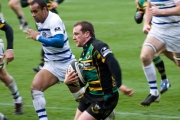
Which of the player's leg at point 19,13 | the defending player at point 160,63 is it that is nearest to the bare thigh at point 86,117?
the defending player at point 160,63

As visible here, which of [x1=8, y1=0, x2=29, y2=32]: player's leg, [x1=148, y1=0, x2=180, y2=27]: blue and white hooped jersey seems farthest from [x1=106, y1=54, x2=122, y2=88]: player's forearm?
[x1=8, y1=0, x2=29, y2=32]: player's leg

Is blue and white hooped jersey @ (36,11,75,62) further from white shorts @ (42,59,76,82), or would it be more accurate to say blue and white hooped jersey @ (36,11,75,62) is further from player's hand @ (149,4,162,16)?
player's hand @ (149,4,162,16)

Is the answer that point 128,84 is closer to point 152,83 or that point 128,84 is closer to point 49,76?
point 152,83

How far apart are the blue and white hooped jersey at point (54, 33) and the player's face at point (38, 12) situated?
9 centimetres

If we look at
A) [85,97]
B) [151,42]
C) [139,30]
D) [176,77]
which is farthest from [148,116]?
[139,30]

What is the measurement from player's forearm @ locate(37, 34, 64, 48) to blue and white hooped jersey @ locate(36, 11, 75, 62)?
0.09 metres

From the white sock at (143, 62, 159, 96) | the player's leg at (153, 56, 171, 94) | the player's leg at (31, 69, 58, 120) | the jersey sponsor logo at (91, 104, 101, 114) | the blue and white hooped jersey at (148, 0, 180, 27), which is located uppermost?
the blue and white hooped jersey at (148, 0, 180, 27)

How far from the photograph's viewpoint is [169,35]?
8977 millimetres

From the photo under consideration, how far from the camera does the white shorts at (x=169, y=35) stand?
29.4ft

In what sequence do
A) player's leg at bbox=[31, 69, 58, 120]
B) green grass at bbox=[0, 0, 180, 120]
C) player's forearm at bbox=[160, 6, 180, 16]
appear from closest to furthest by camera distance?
player's leg at bbox=[31, 69, 58, 120]
player's forearm at bbox=[160, 6, 180, 16]
green grass at bbox=[0, 0, 180, 120]

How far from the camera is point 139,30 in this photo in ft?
57.4

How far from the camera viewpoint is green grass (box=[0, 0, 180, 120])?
9.14 m

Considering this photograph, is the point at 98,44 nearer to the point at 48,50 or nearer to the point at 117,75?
the point at 117,75

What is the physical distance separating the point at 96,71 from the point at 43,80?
148cm
